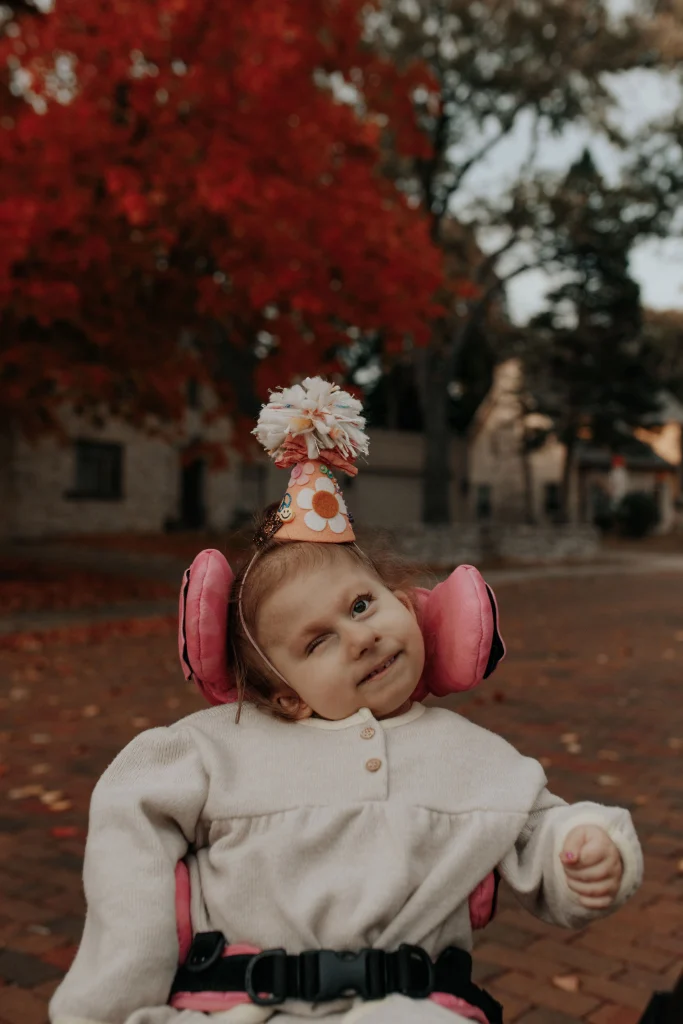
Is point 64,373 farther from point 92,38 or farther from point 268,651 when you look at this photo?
point 268,651

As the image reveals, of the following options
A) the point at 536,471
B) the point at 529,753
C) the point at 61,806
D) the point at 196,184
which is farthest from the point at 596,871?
the point at 536,471

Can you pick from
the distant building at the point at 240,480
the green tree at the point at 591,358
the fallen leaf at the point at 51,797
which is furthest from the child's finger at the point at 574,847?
the green tree at the point at 591,358

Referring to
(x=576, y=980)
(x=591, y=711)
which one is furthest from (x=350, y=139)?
(x=576, y=980)

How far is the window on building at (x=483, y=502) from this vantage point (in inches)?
1437

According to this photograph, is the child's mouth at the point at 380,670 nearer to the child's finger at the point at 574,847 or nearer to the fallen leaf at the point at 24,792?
the child's finger at the point at 574,847

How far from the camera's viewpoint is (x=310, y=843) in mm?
1599

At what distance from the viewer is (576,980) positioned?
2.82 m

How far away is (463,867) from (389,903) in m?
0.14

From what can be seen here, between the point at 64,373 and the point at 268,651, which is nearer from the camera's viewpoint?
the point at 268,651

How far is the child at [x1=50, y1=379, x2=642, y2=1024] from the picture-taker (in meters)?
1.52

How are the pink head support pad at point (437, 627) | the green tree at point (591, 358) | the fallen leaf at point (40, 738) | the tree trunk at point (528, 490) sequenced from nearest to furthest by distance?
the pink head support pad at point (437, 627)
the fallen leaf at point (40, 738)
the green tree at point (591, 358)
the tree trunk at point (528, 490)

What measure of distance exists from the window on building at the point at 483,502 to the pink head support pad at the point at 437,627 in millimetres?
34742

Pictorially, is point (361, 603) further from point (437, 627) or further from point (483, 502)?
point (483, 502)

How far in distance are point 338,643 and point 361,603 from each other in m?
0.09
